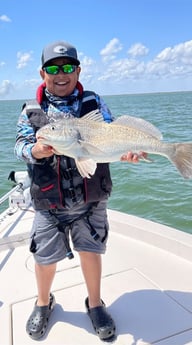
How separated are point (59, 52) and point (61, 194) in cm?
101

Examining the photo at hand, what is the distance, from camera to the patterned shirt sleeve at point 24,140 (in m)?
2.58

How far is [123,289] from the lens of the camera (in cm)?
331

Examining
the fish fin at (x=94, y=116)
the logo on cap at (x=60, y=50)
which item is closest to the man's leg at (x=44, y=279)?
the fish fin at (x=94, y=116)

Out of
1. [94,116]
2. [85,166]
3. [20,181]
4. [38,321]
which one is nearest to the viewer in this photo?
[85,166]

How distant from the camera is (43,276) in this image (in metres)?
2.88

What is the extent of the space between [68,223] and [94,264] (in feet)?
1.24

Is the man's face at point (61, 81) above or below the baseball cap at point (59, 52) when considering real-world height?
below

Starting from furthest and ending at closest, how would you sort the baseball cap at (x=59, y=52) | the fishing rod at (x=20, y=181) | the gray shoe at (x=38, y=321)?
the fishing rod at (x=20, y=181) → the gray shoe at (x=38, y=321) → the baseball cap at (x=59, y=52)

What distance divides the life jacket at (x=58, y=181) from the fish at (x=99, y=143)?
24cm

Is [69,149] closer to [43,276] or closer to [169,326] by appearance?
[43,276]

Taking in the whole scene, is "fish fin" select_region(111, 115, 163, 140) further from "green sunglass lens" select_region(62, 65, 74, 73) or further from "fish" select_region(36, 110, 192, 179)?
"green sunglass lens" select_region(62, 65, 74, 73)

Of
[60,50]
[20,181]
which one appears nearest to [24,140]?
[60,50]

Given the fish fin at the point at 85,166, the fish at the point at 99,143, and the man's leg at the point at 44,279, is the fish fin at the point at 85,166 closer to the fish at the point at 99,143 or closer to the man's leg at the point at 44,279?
the fish at the point at 99,143

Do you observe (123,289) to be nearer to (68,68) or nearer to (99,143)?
(99,143)
